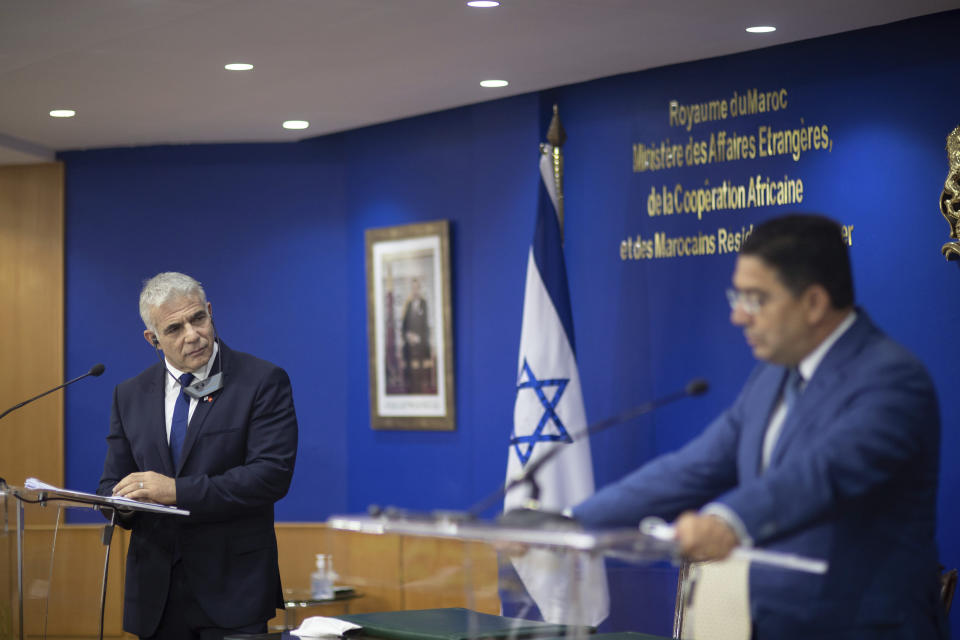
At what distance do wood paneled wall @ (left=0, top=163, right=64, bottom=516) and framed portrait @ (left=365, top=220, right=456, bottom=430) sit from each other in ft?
6.97

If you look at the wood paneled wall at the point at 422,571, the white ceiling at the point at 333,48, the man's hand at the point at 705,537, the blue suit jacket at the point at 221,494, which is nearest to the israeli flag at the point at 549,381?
the white ceiling at the point at 333,48

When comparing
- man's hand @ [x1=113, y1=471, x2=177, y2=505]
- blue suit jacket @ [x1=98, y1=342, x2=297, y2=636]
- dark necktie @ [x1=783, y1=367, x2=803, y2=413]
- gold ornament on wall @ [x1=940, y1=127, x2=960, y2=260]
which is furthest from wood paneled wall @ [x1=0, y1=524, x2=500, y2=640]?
gold ornament on wall @ [x1=940, y1=127, x2=960, y2=260]

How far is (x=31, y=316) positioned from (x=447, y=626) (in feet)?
18.0

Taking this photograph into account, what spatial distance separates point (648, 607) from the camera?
603 centimetres

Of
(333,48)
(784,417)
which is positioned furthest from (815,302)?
(333,48)

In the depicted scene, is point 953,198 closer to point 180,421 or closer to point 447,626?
point 447,626

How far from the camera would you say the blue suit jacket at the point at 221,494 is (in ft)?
12.5

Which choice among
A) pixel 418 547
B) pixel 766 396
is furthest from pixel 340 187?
pixel 766 396

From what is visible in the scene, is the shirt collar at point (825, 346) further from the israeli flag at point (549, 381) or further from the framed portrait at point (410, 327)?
the framed portrait at point (410, 327)

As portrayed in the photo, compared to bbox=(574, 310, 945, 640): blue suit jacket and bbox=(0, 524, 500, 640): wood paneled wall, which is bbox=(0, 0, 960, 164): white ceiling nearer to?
bbox=(0, 524, 500, 640): wood paneled wall

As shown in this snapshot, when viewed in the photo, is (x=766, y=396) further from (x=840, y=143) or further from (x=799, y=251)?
(x=840, y=143)

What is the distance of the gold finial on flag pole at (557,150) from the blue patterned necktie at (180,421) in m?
2.78

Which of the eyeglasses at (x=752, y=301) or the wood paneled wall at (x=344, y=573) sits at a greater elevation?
the eyeglasses at (x=752, y=301)

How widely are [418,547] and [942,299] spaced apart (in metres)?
2.98
